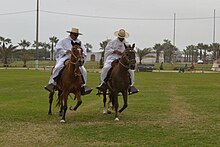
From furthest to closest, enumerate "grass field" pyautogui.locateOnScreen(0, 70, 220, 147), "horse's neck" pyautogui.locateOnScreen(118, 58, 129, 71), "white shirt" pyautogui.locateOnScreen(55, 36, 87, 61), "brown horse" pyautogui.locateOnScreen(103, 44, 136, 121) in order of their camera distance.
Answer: "white shirt" pyautogui.locateOnScreen(55, 36, 87, 61) < "horse's neck" pyautogui.locateOnScreen(118, 58, 129, 71) < "brown horse" pyautogui.locateOnScreen(103, 44, 136, 121) < "grass field" pyautogui.locateOnScreen(0, 70, 220, 147)

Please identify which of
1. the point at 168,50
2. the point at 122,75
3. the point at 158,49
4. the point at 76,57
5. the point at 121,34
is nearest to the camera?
the point at 76,57

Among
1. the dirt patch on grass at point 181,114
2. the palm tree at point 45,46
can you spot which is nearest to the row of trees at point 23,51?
the palm tree at point 45,46

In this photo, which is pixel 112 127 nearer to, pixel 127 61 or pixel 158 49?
pixel 127 61

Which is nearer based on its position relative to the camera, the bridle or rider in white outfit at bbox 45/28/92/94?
the bridle

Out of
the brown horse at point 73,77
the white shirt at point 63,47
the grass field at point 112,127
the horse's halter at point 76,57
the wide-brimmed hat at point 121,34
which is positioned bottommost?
the grass field at point 112,127

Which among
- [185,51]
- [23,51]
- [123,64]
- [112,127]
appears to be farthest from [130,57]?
[185,51]

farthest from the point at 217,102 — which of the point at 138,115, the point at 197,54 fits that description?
the point at 197,54

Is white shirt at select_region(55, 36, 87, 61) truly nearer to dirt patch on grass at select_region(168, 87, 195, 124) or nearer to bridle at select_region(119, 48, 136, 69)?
bridle at select_region(119, 48, 136, 69)

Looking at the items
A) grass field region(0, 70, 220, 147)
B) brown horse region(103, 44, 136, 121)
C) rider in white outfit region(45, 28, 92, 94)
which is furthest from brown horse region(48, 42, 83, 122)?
brown horse region(103, 44, 136, 121)

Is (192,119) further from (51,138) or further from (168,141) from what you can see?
(51,138)

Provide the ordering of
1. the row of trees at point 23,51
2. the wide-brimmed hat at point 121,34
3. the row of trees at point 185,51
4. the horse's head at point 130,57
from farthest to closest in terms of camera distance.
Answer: the row of trees at point 185,51
the row of trees at point 23,51
the wide-brimmed hat at point 121,34
the horse's head at point 130,57

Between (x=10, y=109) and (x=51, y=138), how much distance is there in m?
5.72

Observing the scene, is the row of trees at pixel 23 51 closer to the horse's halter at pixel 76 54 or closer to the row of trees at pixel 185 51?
the row of trees at pixel 185 51

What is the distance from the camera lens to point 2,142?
348 inches
